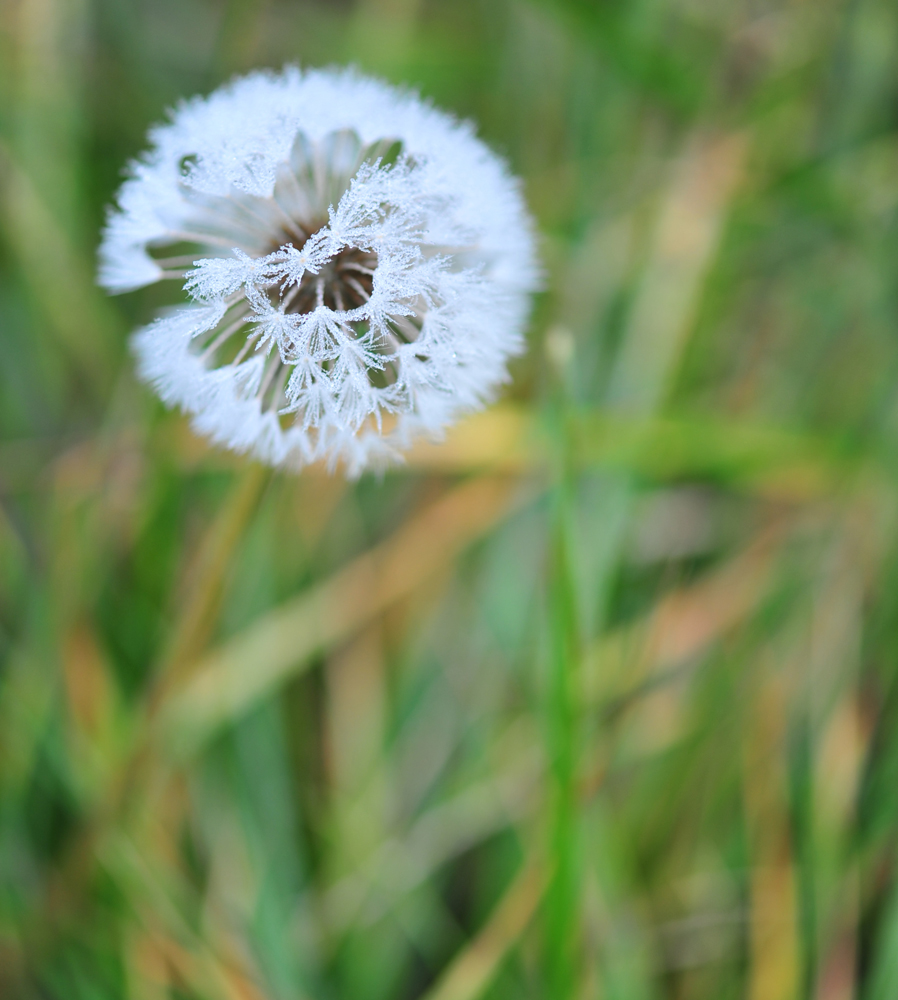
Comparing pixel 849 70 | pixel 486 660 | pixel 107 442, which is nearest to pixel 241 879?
pixel 486 660

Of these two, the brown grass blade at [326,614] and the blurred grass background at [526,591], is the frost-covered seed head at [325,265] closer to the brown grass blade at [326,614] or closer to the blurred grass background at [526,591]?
the blurred grass background at [526,591]

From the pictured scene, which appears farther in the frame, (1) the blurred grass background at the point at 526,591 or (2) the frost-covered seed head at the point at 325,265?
(1) the blurred grass background at the point at 526,591

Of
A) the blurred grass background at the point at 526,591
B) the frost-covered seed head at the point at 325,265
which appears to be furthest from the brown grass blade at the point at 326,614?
the frost-covered seed head at the point at 325,265

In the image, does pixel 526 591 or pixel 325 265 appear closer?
pixel 325 265

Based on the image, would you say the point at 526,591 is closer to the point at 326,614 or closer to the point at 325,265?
the point at 326,614

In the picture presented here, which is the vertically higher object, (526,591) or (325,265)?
(325,265)

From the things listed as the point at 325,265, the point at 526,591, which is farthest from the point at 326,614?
the point at 325,265

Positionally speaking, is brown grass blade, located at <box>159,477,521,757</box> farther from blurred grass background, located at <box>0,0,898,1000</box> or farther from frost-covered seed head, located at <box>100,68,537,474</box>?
frost-covered seed head, located at <box>100,68,537,474</box>

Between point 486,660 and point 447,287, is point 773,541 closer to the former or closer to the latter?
point 486,660
